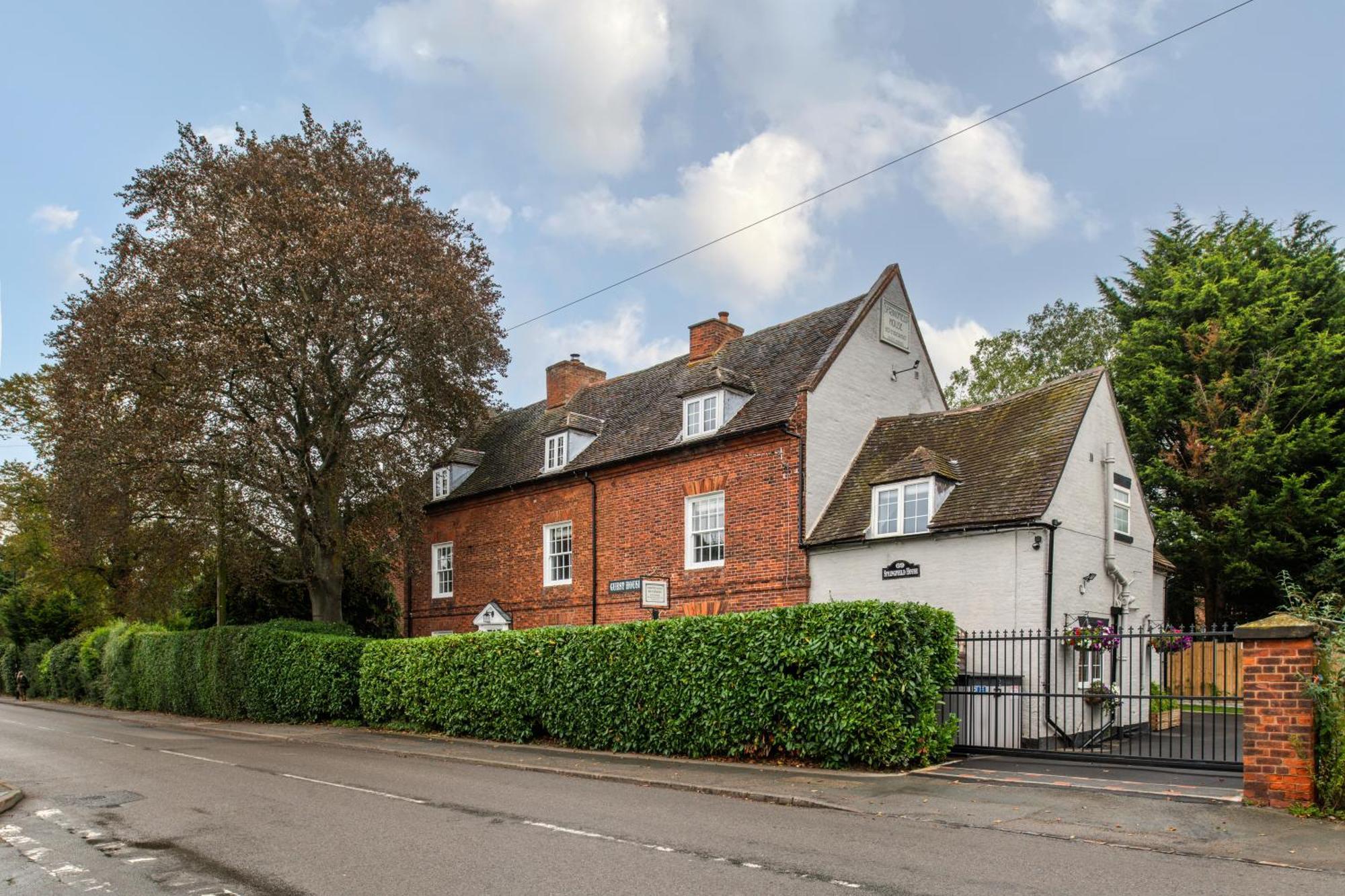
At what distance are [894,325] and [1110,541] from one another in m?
7.19

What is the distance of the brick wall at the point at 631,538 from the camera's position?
20.5 metres

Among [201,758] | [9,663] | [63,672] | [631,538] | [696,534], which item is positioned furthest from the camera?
[9,663]

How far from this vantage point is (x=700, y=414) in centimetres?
2280

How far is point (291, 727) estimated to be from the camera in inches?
957

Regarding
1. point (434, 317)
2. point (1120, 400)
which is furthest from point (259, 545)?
point (1120, 400)

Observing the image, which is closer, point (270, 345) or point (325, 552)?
point (270, 345)

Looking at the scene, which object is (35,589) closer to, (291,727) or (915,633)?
(291,727)

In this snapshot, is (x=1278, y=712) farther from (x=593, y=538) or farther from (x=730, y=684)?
(x=593, y=538)

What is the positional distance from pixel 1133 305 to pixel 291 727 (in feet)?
100

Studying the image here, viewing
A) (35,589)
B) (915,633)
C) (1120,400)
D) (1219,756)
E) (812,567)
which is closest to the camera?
(915,633)

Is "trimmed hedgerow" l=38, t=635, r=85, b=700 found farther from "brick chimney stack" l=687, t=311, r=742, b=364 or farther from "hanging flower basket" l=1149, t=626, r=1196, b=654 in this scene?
"hanging flower basket" l=1149, t=626, r=1196, b=654

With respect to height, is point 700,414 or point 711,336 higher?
point 711,336

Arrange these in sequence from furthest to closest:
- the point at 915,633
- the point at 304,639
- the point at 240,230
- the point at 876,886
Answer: the point at 304,639 → the point at 240,230 → the point at 915,633 → the point at 876,886

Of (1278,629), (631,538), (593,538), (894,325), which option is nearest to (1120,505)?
(894,325)
